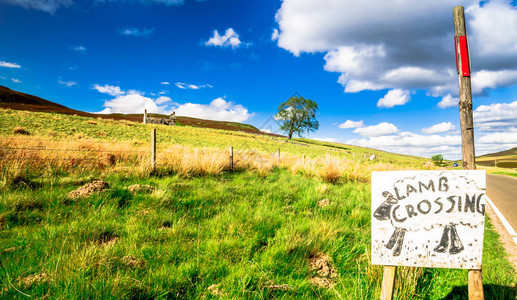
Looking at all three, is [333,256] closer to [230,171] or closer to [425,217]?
[425,217]

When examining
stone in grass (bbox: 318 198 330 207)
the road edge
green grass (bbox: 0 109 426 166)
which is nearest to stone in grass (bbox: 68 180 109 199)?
stone in grass (bbox: 318 198 330 207)

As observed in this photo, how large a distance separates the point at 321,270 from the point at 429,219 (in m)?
1.61

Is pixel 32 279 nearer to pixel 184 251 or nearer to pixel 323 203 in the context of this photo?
pixel 184 251

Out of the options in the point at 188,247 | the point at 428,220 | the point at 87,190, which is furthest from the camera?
the point at 87,190

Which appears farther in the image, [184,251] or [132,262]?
[184,251]

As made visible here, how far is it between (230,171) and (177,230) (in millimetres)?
6572

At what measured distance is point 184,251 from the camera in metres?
3.20

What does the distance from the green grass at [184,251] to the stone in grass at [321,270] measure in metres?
0.08

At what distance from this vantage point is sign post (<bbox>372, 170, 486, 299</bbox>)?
1.96m

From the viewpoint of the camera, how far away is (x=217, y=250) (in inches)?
126

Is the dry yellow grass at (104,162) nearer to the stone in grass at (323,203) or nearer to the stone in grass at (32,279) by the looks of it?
the stone in grass at (323,203)

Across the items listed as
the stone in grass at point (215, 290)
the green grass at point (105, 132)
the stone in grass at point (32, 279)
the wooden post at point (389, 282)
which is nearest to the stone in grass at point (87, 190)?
the stone in grass at point (32, 279)

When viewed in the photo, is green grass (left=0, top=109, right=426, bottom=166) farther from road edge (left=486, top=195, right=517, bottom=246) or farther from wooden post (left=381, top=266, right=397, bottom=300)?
wooden post (left=381, top=266, right=397, bottom=300)

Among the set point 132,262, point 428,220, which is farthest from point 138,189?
point 428,220
